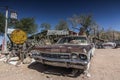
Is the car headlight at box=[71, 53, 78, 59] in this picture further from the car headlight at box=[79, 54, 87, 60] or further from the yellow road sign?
the yellow road sign

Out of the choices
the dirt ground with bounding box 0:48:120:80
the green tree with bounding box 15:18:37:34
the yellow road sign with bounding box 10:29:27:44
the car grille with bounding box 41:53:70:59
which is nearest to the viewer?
the car grille with bounding box 41:53:70:59

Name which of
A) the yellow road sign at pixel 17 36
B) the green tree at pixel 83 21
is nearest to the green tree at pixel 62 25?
the green tree at pixel 83 21

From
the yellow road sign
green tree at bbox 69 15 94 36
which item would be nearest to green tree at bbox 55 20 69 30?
green tree at bbox 69 15 94 36

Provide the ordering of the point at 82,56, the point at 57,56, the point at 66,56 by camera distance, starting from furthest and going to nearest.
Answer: the point at 57,56, the point at 66,56, the point at 82,56

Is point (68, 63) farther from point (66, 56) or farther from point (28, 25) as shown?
point (28, 25)

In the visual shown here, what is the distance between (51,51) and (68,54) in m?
0.79

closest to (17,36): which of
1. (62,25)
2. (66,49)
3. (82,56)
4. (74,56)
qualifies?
(66,49)

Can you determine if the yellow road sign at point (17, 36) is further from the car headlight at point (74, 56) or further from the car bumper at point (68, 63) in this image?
the car headlight at point (74, 56)

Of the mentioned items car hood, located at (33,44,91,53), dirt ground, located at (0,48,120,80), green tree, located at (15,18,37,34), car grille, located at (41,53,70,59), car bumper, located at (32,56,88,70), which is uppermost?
green tree, located at (15,18,37,34)

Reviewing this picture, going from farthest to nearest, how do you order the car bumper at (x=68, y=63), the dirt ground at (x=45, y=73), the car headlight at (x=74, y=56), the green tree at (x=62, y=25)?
the green tree at (x=62, y=25)
the dirt ground at (x=45, y=73)
the car headlight at (x=74, y=56)
the car bumper at (x=68, y=63)

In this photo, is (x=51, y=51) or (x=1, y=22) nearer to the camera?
(x=51, y=51)

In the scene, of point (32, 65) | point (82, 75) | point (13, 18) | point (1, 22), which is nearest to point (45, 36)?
point (1, 22)

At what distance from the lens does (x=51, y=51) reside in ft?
17.8

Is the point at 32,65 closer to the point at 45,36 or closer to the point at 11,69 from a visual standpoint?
the point at 11,69
